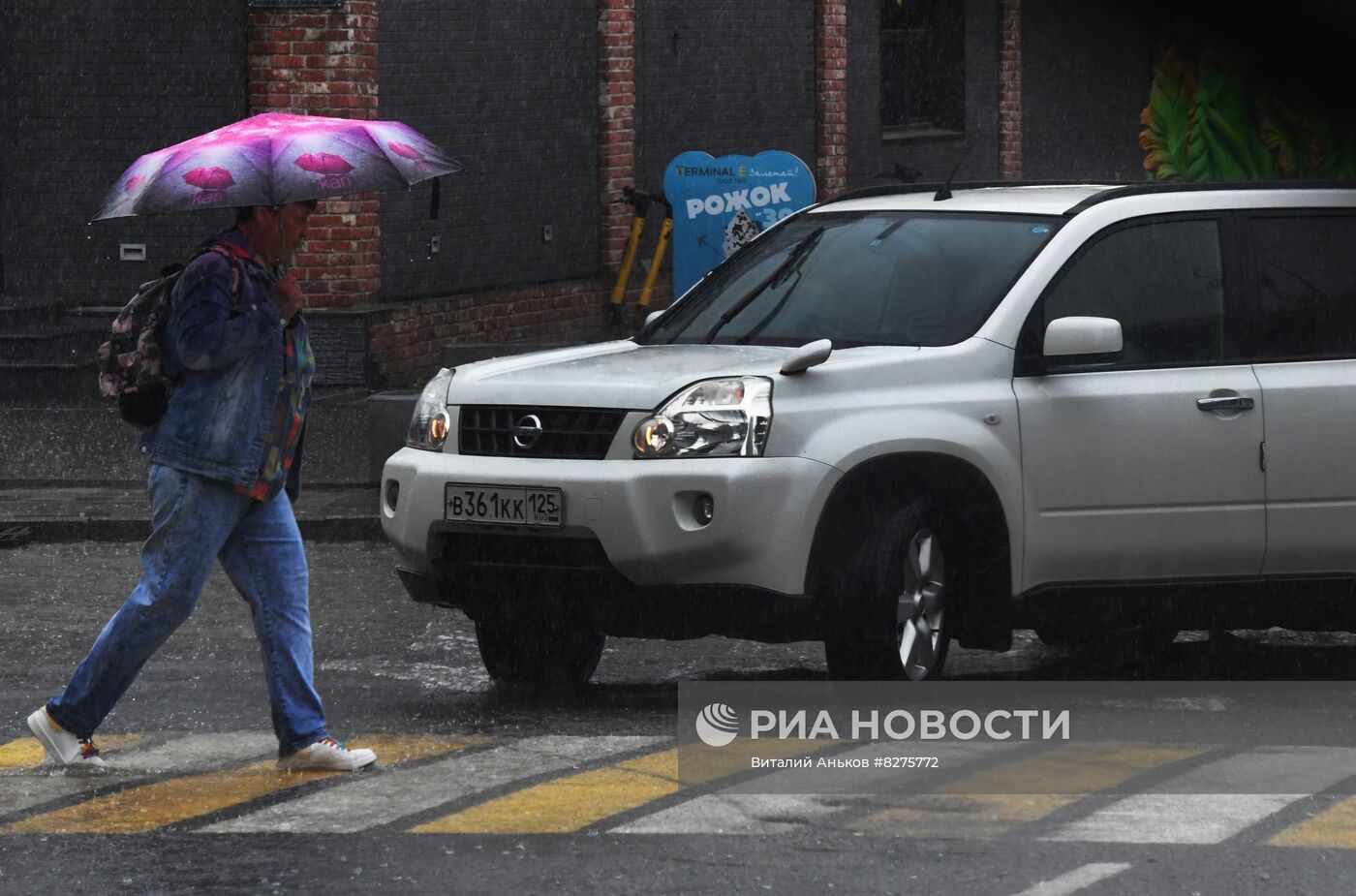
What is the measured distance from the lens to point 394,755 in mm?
7215

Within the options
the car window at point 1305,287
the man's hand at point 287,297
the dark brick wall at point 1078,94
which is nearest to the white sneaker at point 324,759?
Answer: the man's hand at point 287,297

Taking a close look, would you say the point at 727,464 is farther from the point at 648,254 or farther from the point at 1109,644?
the point at 648,254

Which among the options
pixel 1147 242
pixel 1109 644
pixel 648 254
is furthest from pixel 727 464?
pixel 648 254

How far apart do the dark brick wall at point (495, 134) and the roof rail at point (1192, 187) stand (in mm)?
10103

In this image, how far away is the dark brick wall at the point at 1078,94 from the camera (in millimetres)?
29516

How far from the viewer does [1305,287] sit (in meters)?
8.62

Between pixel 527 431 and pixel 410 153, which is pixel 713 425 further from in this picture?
pixel 410 153

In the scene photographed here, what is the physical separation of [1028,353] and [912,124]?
19.8 meters

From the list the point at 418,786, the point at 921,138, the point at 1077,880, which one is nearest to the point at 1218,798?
the point at 1077,880

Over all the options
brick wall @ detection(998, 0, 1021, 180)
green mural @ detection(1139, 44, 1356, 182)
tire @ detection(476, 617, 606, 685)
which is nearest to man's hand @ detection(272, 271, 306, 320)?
tire @ detection(476, 617, 606, 685)

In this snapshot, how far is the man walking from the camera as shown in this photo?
6.88 m

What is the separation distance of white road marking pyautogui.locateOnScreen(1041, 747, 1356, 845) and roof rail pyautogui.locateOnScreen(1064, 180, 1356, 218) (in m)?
2.06

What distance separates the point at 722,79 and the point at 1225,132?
33.0 ft

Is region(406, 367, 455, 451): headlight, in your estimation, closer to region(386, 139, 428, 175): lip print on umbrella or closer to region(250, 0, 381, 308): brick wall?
region(386, 139, 428, 175): lip print on umbrella
